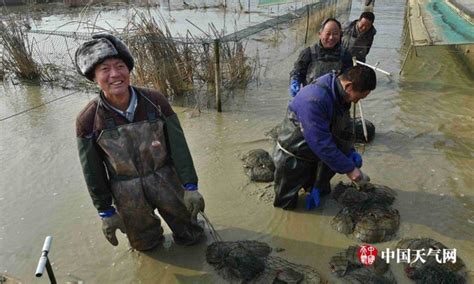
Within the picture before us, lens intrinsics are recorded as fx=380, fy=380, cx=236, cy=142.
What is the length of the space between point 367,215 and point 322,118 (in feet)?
3.69

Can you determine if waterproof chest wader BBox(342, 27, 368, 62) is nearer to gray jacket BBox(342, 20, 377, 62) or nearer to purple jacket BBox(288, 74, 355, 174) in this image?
gray jacket BBox(342, 20, 377, 62)

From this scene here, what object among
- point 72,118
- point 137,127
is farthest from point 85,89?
point 137,127

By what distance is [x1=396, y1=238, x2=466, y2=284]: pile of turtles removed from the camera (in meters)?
2.97

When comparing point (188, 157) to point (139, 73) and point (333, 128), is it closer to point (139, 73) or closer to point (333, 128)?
point (333, 128)

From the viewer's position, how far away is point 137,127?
9.41 feet

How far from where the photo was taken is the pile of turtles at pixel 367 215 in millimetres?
3586

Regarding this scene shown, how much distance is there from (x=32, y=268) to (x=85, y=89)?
5.37 metres

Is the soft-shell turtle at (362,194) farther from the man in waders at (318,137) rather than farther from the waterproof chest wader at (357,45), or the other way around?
the waterproof chest wader at (357,45)

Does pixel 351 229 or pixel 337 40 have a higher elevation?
pixel 337 40

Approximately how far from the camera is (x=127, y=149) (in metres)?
2.90

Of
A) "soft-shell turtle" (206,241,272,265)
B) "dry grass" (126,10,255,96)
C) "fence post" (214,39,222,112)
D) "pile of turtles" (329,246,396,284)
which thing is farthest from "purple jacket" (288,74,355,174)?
"dry grass" (126,10,255,96)

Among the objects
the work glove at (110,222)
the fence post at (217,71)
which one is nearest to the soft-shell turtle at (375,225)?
the work glove at (110,222)

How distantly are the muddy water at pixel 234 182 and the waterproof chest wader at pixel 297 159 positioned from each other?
0.27 meters

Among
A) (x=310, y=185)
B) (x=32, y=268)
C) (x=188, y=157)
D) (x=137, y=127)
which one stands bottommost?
(x=32, y=268)
